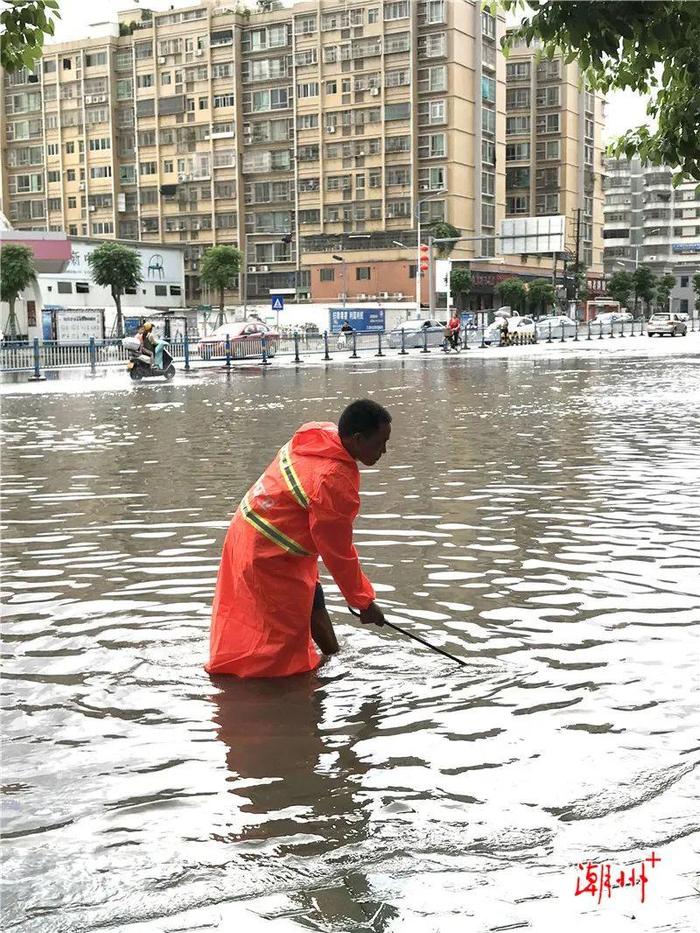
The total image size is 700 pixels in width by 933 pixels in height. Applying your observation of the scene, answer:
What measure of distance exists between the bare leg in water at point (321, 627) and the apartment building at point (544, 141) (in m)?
92.5

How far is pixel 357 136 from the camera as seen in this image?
277ft

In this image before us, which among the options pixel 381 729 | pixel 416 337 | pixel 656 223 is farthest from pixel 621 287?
pixel 381 729

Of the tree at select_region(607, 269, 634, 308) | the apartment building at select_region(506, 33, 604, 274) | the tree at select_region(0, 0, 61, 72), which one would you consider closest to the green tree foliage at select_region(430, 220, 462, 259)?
the apartment building at select_region(506, 33, 604, 274)

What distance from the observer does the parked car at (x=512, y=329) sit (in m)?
52.0

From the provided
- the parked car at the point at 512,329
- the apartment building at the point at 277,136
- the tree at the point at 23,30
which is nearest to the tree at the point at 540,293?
the apartment building at the point at 277,136

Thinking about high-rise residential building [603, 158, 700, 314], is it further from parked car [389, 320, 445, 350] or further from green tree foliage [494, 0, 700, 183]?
green tree foliage [494, 0, 700, 183]

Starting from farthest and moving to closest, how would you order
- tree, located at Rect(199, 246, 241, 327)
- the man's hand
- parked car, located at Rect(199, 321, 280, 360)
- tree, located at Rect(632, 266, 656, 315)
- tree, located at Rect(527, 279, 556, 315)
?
tree, located at Rect(632, 266, 656, 315) < tree, located at Rect(527, 279, 556, 315) < tree, located at Rect(199, 246, 241, 327) < parked car, located at Rect(199, 321, 280, 360) < the man's hand

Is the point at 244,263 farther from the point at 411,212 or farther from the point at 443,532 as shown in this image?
Result: the point at 443,532

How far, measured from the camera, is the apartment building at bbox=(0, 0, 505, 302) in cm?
8169

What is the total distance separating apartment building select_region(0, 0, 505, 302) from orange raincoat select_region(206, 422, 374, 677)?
76862 millimetres

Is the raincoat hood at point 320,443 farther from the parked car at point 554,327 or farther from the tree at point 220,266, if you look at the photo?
the tree at point 220,266

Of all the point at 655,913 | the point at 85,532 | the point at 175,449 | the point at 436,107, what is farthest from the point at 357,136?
the point at 655,913

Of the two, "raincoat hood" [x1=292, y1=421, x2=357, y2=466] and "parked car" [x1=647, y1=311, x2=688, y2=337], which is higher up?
"parked car" [x1=647, y1=311, x2=688, y2=337]

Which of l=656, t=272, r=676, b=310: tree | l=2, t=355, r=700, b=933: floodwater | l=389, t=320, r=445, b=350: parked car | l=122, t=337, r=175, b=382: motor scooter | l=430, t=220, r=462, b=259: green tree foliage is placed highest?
l=430, t=220, r=462, b=259: green tree foliage
